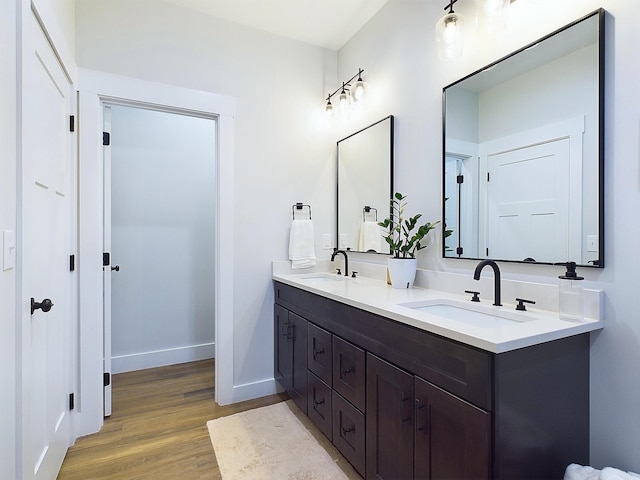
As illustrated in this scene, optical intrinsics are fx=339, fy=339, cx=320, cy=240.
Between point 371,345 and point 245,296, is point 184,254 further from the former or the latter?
point 371,345

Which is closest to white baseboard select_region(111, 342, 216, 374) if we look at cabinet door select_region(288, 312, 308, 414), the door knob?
cabinet door select_region(288, 312, 308, 414)

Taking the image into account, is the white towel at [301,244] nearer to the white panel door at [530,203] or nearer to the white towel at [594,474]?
the white panel door at [530,203]

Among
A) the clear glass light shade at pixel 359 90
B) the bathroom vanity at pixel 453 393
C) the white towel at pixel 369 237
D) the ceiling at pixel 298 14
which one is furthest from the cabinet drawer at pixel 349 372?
the ceiling at pixel 298 14

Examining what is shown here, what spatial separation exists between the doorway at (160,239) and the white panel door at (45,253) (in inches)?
41.7

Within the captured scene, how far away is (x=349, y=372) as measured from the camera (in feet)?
5.44

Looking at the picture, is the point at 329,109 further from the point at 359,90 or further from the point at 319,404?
the point at 319,404

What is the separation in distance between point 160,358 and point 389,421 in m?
2.48

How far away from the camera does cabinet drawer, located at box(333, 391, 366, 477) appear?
1.56 meters

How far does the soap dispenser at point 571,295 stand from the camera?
1.21m

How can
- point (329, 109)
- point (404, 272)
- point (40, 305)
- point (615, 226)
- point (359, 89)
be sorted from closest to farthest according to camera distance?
1. point (615, 226)
2. point (40, 305)
3. point (404, 272)
4. point (359, 89)
5. point (329, 109)

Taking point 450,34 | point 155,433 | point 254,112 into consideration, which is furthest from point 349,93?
point 155,433

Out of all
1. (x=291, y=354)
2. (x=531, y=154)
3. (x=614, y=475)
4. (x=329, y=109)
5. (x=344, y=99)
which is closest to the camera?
(x=614, y=475)

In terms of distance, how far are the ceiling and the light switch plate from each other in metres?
1.95

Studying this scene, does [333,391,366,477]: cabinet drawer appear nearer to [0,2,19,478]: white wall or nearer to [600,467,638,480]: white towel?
[600,467,638,480]: white towel
